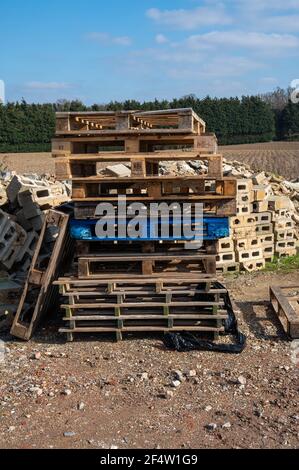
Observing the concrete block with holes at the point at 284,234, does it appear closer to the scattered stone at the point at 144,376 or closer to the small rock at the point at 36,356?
the scattered stone at the point at 144,376

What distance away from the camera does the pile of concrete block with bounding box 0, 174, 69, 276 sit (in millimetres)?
7344

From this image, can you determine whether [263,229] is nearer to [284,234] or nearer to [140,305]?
[284,234]

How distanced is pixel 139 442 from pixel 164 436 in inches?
8.2

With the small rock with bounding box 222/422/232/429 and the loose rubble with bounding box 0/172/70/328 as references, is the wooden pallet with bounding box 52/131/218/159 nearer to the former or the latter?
the loose rubble with bounding box 0/172/70/328

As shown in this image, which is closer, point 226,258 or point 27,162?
point 226,258

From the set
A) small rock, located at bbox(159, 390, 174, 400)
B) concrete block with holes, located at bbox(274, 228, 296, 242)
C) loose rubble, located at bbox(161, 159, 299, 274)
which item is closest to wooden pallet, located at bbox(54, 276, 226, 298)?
small rock, located at bbox(159, 390, 174, 400)

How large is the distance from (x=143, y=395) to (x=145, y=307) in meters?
1.39

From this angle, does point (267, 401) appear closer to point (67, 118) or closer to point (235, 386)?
point (235, 386)

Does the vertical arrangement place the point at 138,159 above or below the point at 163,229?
above

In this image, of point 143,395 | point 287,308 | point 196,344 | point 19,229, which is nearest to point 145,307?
point 196,344

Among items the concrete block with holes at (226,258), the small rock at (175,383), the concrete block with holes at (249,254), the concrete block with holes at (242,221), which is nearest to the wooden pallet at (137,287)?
the small rock at (175,383)

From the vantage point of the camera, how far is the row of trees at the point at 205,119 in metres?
48.0

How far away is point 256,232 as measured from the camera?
10125mm

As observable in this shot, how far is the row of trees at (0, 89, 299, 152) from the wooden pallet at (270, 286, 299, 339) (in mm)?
40630
